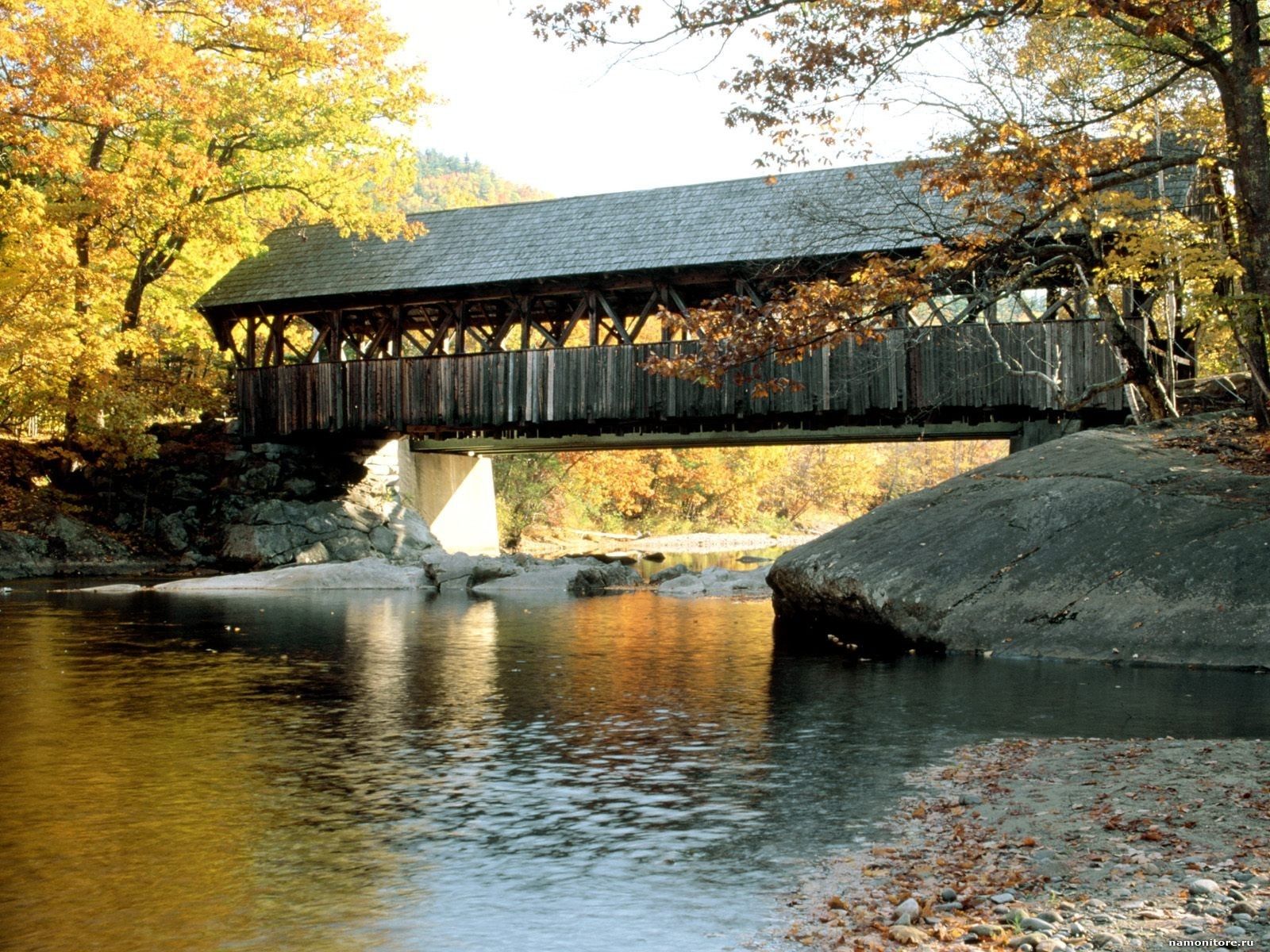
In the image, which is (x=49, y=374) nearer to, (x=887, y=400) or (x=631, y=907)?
(x=887, y=400)

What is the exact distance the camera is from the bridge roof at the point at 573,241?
2025cm

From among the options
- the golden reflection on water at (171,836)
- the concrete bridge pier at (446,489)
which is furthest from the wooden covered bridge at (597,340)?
the golden reflection on water at (171,836)

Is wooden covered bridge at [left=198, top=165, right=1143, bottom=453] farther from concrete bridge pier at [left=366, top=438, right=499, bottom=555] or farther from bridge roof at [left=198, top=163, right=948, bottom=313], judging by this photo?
concrete bridge pier at [left=366, top=438, right=499, bottom=555]

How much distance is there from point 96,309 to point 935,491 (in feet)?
56.9

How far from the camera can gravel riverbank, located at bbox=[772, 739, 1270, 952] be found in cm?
374

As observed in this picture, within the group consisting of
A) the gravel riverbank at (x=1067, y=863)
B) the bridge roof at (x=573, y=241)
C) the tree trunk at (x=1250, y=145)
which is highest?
the bridge roof at (x=573, y=241)

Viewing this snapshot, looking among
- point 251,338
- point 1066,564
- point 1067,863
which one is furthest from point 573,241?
point 1067,863

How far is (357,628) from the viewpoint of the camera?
44.5 feet

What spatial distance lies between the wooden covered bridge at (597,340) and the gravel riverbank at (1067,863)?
40.1ft

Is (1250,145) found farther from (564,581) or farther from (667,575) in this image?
(667,575)

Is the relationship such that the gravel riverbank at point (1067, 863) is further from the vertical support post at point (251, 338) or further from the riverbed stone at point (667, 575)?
the vertical support post at point (251, 338)

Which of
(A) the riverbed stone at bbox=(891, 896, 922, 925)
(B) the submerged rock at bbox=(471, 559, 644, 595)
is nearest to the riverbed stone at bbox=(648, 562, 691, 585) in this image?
(B) the submerged rock at bbox=(471, 559, 644, 595)

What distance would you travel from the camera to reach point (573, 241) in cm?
2242

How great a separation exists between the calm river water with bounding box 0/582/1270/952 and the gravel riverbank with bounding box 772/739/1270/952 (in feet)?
0.82
